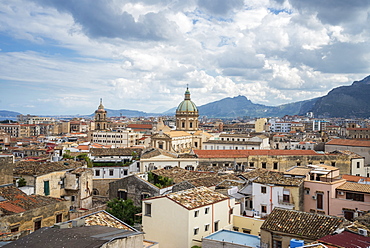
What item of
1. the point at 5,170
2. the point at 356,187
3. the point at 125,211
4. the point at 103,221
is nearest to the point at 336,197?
the point at 356,187

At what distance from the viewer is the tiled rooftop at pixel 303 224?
1534 centimetres

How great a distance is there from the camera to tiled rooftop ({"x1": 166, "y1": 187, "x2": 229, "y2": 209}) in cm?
1828

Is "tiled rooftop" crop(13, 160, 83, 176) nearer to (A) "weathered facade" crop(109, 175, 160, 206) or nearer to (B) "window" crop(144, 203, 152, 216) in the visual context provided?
(A) "weathered facade" crop(109, 175, 160, 206)

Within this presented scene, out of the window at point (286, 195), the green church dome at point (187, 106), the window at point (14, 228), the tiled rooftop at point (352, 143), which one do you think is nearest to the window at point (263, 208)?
the window at point (286, 195)

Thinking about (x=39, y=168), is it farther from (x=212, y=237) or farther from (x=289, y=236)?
(x=289, y=236)

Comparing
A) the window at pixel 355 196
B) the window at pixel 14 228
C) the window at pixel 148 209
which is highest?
the window at pixel 355 196

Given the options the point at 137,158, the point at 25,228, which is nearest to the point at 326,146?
the point at 137,158

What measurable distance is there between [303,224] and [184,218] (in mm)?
5296

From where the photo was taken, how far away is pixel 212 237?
16484 millimetres

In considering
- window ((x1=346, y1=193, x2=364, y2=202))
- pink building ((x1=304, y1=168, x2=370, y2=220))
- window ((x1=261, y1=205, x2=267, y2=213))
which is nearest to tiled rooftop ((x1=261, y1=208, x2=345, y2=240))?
pink building ((x1=304, y1=168, x2=370, y2=220))

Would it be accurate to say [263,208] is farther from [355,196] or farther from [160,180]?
[160,180]

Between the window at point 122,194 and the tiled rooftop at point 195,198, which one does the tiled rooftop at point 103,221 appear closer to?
the tiled rooftop at point 195,198

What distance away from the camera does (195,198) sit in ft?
63.0

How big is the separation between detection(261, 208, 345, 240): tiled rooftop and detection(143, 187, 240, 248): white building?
333cm
